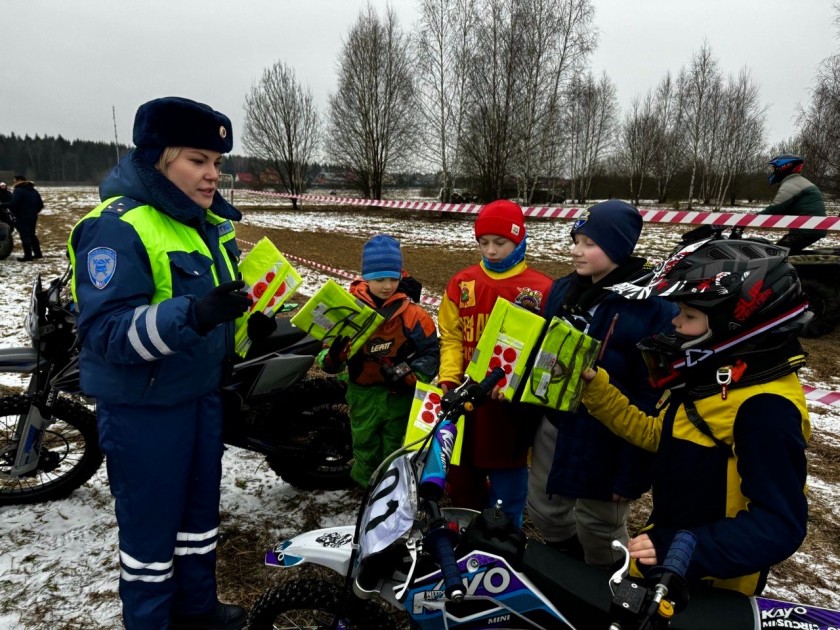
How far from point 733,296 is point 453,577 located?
3.42 feet

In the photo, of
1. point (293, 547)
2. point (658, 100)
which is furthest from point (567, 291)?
point (658, 100)

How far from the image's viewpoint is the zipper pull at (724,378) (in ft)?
4.34

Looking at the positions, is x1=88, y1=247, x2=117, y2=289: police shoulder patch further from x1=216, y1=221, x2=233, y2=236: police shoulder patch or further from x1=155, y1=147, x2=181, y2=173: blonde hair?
x1=216, y1=221, x2=233, y2=236: police shoulder patch

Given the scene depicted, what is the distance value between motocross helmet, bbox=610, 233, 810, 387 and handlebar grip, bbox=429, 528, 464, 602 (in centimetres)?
86

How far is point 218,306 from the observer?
160cm

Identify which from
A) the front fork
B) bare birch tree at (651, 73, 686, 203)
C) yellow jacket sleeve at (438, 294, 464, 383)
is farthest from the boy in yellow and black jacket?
bare birch tree at (651, 73, 686, 203)

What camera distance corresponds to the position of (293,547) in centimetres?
180

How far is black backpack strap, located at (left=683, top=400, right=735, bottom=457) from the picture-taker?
139 centimetres

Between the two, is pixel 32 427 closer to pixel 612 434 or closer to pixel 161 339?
pixel 161 339

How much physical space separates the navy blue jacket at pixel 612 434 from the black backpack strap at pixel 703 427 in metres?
0.63

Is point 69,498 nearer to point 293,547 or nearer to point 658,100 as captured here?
point 293,547

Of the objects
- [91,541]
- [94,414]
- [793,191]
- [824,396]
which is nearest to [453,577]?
[91,541]

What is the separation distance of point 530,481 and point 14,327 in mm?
6670

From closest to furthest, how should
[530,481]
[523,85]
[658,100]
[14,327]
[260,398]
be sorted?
[530,481], [260,398], [14,327], [523,85], [658,100]
